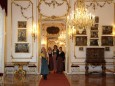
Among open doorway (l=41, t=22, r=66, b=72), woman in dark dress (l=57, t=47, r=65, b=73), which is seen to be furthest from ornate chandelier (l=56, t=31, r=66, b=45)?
woman in dark dress (l=57, t=47, r=65, b=73)

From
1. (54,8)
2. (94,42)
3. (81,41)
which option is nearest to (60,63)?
(81,41)

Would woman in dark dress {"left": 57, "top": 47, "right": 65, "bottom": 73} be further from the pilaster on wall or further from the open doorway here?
the open doorway

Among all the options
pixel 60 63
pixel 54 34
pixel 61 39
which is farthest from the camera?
pixel 54 34

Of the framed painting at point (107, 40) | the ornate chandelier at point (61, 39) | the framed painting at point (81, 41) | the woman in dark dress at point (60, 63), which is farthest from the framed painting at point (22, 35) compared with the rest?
the ornate chandelier at point (61, 39)

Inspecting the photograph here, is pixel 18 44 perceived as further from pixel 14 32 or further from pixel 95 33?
pixel 95 33

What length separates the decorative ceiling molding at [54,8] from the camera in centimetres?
1588

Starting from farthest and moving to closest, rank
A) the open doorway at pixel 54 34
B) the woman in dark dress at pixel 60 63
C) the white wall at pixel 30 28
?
1. the open doorway at pixel 54 34
2. the woman in dark dress at pixel 60 63
3. the white wall at pixel 30 28

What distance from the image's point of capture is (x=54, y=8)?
15.9 m

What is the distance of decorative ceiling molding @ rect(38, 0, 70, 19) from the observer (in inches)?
625

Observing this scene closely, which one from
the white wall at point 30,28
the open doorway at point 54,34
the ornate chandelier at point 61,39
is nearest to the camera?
the white wall at point 30,28

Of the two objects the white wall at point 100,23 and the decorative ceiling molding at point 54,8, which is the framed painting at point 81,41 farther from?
the decorative ceiling molding at point 54,8

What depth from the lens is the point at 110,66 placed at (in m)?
15.8

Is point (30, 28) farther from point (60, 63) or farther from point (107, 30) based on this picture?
point (107, 30)

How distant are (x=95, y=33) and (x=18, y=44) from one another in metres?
4.46
